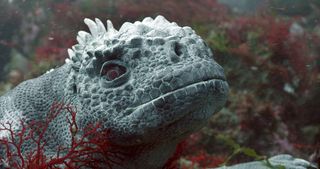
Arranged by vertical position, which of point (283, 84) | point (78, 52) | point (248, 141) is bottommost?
point (248, 141)

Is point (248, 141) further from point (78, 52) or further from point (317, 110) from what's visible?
point (78, 52)

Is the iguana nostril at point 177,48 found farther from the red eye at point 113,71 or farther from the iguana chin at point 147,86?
the red eye at point 113,71

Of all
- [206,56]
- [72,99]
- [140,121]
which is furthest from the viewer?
[72,99]

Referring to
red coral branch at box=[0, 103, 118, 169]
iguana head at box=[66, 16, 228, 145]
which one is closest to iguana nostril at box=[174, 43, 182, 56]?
iguana head at box=[66, 16, 228, 145]

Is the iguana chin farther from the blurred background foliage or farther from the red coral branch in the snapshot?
the blurred background foliage

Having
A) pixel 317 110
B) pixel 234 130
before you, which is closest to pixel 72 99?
pixel 234 130

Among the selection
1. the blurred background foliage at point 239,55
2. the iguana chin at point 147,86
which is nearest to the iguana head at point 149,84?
the iguana chin at point 147,86

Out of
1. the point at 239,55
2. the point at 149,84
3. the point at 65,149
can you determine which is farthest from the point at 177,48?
the point at 239,55

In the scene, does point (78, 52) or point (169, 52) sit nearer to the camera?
point (169, 52)
